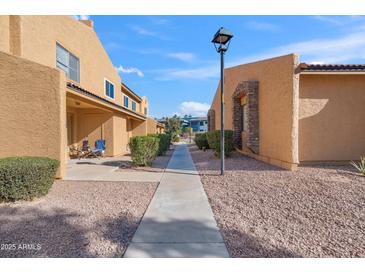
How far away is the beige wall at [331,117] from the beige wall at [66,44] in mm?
10953

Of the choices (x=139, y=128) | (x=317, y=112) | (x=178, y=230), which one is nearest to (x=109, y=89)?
(x=139, y=128)

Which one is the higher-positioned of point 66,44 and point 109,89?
point 66,44

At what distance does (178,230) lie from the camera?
11.9ft

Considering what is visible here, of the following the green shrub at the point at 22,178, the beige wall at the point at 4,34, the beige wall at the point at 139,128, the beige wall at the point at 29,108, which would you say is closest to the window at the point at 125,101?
the beige wall at the point at 139,128

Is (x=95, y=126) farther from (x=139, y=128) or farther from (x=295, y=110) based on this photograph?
(x=295, y=110)

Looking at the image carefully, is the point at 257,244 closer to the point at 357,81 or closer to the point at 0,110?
the point at 0,110

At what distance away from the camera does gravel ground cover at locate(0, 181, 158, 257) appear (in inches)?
121

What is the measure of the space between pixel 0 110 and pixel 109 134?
6380 millimetres

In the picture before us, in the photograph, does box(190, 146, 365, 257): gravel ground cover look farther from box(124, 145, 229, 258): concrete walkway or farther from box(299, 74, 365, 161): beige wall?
box(299, 74, 365, 161): beige wall

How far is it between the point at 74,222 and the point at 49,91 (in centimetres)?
450

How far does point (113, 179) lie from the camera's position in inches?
281

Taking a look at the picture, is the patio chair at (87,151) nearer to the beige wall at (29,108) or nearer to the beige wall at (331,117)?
the beige wall at (29,108)

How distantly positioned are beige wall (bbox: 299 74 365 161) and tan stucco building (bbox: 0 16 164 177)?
347 inches

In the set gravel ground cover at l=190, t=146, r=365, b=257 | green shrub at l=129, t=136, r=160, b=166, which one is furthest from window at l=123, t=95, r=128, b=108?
gravel ground cover at l=190, t=146, r=365, b=257
